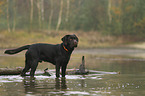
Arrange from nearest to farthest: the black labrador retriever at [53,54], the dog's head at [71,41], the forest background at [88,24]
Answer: the dog's head at [71,41] → the black labrador retriever at [53,54] → the forest background at [88,24]

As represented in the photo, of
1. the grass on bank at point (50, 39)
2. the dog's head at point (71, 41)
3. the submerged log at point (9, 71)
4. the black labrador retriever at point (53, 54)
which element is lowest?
the submerged log at point (9, 71)

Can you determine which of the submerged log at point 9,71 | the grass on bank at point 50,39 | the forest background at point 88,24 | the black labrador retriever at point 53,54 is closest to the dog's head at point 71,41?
the black labrador retriever at point 53,54

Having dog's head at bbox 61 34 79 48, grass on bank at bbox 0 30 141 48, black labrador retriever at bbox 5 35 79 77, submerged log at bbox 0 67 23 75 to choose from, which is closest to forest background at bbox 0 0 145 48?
grass on bank at bbox 0 30 141 48

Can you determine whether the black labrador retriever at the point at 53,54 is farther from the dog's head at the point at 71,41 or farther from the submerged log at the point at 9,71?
the submerged log at the point at 9,71

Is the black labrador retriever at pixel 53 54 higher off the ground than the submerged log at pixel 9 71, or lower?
higher

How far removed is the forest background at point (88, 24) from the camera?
172 feet

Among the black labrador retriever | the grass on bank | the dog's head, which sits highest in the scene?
the grass on bank

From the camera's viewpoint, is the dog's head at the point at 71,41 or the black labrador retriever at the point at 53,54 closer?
the dog's head at the point at 71,41

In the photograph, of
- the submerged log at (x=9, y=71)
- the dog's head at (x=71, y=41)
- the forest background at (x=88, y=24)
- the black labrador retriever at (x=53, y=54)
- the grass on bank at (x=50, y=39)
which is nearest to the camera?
the dog's head at (x=71, y=41)

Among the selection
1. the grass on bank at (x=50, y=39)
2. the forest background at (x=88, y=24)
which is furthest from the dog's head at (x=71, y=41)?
the forest background at (x=88, y=24)

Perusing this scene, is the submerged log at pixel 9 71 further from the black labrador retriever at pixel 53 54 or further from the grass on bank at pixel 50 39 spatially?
the grass on bank at pixel 50 39

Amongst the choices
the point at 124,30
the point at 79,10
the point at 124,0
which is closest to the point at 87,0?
the point at 79,10

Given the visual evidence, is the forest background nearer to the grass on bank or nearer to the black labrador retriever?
the grass on bank

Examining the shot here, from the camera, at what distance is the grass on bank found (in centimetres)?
4849
